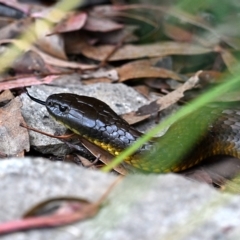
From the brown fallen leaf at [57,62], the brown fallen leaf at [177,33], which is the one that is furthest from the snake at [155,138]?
the brown fallen leaf at [177,33]

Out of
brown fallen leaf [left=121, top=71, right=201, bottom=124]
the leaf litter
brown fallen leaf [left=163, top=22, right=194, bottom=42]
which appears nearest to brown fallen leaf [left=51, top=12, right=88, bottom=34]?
the leaf litter

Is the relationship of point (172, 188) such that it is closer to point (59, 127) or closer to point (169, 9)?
point (59, 127)

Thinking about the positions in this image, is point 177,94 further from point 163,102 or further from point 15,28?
point 15,28

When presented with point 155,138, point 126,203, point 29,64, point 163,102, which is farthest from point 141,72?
point 126,203

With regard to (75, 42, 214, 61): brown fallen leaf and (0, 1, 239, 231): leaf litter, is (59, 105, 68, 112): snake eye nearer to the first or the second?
(0, 1, 239, 231): leaf litter

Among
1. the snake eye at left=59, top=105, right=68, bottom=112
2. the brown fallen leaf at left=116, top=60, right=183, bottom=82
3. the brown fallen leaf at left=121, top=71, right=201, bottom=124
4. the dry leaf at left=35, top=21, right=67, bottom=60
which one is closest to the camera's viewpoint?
the snake eye at left=59, top=105, right=68, bottom=112

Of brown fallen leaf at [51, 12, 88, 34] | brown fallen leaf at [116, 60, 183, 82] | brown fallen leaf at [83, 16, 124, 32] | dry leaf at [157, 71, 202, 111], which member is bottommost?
brown fallen leaf at [116, 60, 183, 82]
